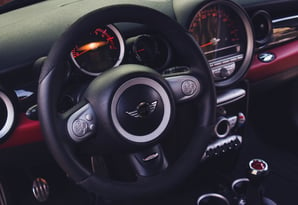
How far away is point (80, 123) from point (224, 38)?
0.91m

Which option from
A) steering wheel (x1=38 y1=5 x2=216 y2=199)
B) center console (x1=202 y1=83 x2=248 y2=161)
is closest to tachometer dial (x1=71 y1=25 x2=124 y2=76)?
steering wheel (x1=38 y1=5 x2=216 y2=199)

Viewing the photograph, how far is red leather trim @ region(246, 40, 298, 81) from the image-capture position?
6.27 ft

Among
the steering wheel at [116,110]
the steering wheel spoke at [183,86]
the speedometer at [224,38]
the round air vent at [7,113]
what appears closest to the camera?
Result: the steering wheel at [116,110]

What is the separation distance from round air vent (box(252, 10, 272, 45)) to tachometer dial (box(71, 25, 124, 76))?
77cm

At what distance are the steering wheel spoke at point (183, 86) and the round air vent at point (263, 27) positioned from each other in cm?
78

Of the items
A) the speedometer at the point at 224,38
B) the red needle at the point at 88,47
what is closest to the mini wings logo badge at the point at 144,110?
the red needle at the point at 88,47

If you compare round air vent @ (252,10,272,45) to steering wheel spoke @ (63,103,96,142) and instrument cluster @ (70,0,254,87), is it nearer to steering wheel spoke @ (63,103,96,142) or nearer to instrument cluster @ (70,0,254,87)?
instrument cluster @ (70,0,254,87)

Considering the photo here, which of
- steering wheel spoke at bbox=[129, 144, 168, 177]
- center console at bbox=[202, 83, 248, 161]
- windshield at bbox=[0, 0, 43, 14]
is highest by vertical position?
windshield at bbox=[0, 0, 43, 14]

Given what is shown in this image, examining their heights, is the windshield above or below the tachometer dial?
above

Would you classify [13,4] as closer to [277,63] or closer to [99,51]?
[99,51]

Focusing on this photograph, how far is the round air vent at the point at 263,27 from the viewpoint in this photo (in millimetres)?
1920

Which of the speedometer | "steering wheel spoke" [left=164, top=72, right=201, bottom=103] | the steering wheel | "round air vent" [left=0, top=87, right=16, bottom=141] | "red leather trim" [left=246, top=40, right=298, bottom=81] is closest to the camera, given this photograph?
the steering wheel

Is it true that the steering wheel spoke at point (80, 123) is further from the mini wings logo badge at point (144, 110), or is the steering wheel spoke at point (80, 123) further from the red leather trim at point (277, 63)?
the red leather trim at point (277, 63)

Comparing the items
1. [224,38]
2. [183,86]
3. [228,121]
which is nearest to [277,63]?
[224,38]
